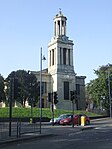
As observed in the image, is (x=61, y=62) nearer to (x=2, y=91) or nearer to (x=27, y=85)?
(x=27, y=85)

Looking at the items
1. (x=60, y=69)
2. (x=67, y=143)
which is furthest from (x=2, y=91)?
(x=67, y=143)

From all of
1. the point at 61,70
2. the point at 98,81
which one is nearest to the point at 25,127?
the point at 98,81

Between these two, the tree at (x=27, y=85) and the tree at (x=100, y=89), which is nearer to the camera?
the tree at (x=100, y=89)

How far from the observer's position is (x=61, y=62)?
330 feet

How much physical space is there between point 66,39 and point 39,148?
289 ft

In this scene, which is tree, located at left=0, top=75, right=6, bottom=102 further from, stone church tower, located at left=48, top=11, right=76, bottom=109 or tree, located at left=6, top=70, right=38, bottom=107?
stone church tower, located at left=48, top=11, right=76, bottom=109

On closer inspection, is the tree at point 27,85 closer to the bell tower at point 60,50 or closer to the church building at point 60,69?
the church building at point 60,69

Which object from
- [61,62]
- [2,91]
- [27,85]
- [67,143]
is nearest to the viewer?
[67,143]

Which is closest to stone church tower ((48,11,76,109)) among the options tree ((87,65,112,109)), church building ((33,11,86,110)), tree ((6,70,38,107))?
church building ((33,11,86,110))

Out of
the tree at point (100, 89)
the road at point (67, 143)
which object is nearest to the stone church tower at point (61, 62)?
the tree at point (100, 89)

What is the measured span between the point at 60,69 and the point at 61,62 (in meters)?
2.28

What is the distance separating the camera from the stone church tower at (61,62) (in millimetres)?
98688

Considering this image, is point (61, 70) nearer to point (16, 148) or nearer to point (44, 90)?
point (44, 90)

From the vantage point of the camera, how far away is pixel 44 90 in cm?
10138
